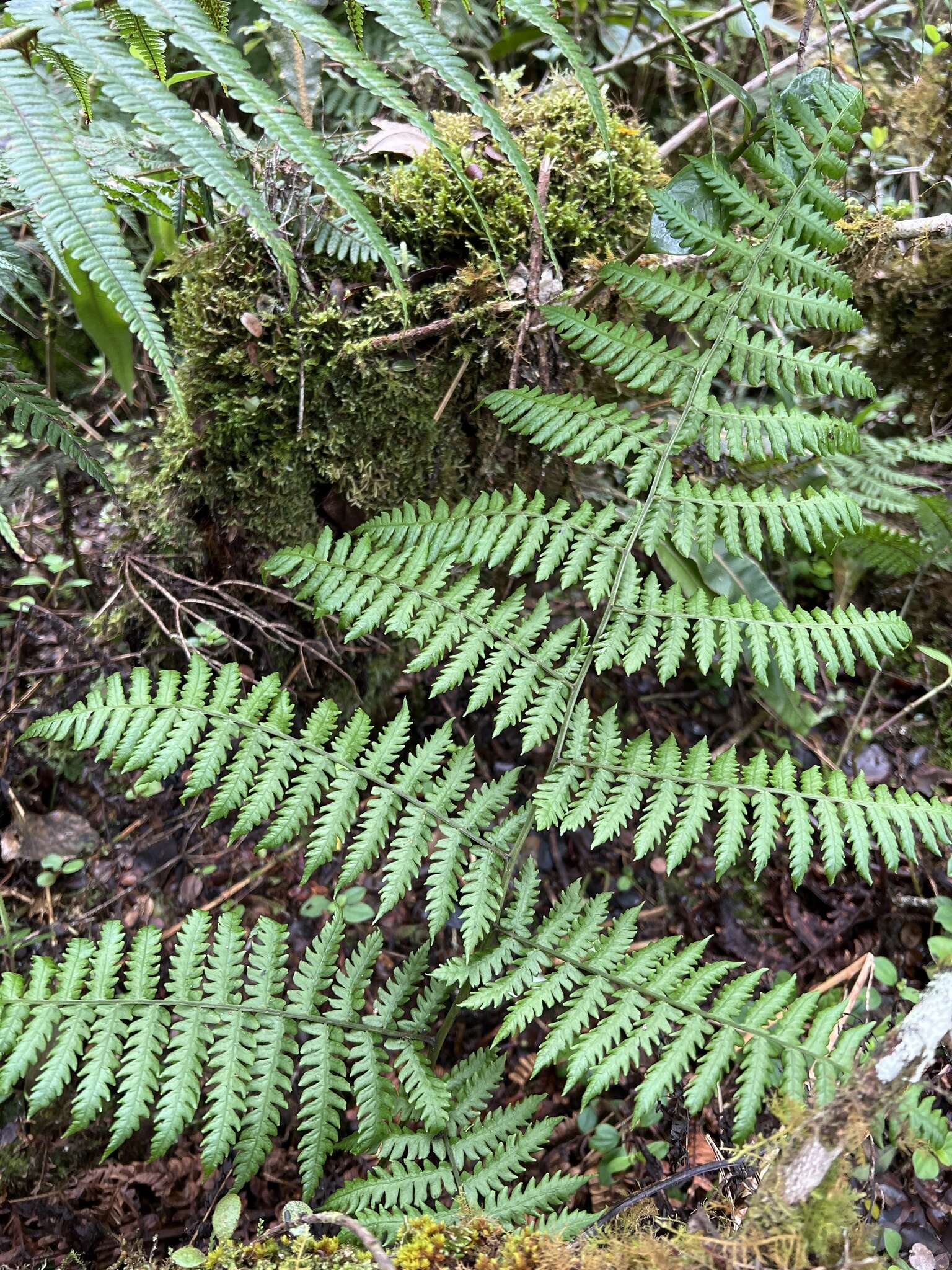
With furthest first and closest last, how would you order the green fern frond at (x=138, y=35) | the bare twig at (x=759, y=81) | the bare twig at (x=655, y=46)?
the bare twig at (x=655, y=46) < the bare twig at (x=759, y=81) < the green fern frond at (x=138, y=35)

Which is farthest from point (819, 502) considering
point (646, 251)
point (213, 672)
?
point (213, 672)

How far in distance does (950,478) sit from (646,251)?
6.44 feet

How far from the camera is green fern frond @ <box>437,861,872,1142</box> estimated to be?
Answer: 167cm

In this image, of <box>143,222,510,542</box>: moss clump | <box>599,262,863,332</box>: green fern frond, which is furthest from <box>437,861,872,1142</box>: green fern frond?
<box>599,262,863,332</box>: green fern frond

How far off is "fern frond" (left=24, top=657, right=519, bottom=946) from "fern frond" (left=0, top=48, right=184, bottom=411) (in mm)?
926

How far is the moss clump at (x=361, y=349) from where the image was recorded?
7.95 feet

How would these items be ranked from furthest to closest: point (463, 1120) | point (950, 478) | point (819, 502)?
point (950, 478) < point (819, 502) < point (463, 1120)

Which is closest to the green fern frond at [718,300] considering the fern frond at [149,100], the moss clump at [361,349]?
the moss clump at [361,349]

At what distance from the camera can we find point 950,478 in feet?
11.3

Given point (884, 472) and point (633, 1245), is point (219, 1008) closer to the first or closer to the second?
point (633, 1245)

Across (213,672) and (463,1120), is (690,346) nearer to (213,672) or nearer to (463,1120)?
(213,672)

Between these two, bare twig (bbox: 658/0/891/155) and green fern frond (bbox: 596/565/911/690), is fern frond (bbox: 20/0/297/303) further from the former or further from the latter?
bare twig (bbox: 658/0/891/155)

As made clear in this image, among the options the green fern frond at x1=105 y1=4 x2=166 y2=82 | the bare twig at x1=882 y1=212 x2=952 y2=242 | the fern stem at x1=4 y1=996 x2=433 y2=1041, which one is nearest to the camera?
the green fern frond at x1=105 y1=4 x2=166 y2=82

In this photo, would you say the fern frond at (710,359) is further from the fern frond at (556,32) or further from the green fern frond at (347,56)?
the green fern frond at (347,56)
